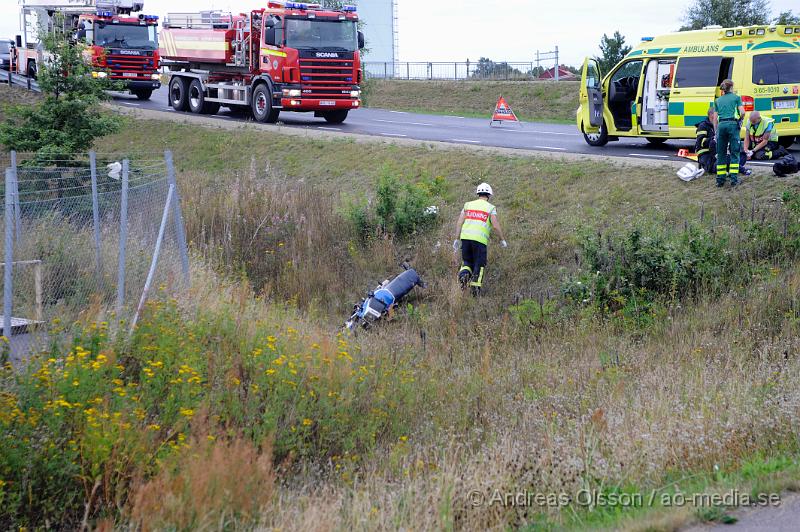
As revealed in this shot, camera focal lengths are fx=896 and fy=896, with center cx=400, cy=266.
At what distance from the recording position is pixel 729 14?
38281 mm

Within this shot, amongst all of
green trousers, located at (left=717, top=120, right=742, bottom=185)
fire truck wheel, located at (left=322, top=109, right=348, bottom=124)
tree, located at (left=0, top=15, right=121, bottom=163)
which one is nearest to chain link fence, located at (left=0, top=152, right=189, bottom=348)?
tree, located at (left=0, top=15, right=121, bottom=163)

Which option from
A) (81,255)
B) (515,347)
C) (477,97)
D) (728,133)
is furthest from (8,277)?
(477,97)

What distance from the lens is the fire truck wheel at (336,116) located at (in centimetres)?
2589

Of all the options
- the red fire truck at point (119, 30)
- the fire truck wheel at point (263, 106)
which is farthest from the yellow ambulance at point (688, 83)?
the red fire truck at point (119, 30)

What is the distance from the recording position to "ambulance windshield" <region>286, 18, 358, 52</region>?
23359 mm

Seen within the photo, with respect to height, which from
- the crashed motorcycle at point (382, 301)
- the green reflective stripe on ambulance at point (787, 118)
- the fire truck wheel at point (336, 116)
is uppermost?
the fire truck wheel at point (336, 116)

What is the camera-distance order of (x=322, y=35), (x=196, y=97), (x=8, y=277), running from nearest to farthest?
(x=8, y=277) < (x=322, y=35) < (x=196, y=97)

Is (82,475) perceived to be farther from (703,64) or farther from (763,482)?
(703,64)

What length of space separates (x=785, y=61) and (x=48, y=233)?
502 inches

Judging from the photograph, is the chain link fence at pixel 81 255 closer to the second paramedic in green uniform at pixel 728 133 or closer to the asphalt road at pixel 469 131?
the second paramedic in green uniform at pixel 728 133

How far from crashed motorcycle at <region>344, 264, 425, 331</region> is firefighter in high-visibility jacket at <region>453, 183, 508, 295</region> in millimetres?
780

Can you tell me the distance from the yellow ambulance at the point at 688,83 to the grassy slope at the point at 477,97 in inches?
494

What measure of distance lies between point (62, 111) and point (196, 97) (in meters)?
12.7

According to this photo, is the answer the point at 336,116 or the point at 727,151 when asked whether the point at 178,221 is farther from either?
the point at 336,116
